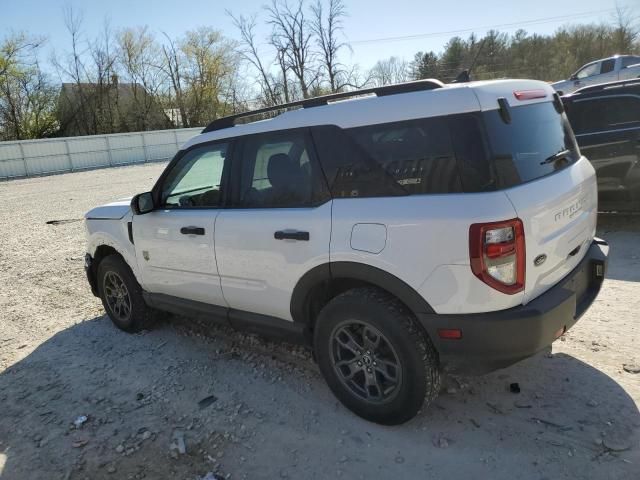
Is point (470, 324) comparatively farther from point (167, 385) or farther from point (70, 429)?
point (70, 429)

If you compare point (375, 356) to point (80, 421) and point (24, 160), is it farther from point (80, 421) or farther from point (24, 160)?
point (24, 160)

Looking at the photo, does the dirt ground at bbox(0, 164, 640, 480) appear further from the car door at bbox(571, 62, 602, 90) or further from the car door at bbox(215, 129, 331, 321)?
the car door at bbox(571, 62, 602, 90)

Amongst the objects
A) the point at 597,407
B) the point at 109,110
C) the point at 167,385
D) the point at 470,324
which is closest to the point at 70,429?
the point at 167,385

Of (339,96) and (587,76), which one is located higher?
(587,76)

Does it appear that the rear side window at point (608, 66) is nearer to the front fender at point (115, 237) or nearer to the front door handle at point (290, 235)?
the front fender at point (115, 237)

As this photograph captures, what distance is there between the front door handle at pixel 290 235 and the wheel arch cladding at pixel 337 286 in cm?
20

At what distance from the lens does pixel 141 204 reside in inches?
160

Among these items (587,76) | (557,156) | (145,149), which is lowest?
(557,156)

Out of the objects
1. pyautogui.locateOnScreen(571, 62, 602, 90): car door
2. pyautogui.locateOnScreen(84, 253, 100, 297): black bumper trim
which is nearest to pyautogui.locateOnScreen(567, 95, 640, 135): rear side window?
pyautogui.locateOnScreen(84, 253, 100, 297): black bumper trim

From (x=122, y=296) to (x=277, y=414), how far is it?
2.37 metres

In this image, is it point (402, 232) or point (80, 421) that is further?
point (80, 421)

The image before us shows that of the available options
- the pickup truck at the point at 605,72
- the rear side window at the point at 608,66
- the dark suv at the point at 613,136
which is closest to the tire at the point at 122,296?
the dark suv at the point at 613,136

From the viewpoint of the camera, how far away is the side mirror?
4.05 metres

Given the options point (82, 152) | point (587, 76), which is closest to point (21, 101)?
point (82, 152)
